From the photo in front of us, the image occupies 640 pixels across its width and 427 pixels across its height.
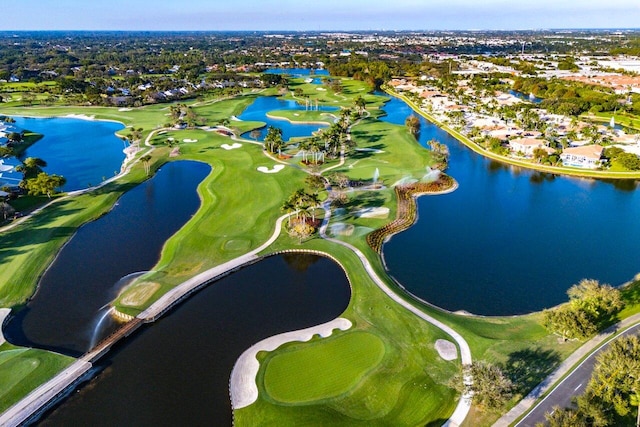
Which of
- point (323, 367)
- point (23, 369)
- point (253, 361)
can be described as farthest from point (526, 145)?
point (23, 369)

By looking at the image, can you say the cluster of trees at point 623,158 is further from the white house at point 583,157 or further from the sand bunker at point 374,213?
the sand bunker at point 374,213

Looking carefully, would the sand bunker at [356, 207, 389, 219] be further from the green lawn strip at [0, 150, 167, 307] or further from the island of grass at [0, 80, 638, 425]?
the green lawn strip at [0, 150, 167, 307]

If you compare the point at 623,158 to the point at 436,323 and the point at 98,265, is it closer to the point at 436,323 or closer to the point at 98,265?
the point at 436,323

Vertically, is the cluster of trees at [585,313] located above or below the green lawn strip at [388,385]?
above

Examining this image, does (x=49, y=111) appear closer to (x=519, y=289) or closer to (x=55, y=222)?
(x=55, y=222)

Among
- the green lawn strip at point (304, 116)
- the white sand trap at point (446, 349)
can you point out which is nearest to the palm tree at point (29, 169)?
the green lawn strip at point (304, 116)

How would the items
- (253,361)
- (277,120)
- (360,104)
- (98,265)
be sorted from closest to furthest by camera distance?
(253,361) < (98,265) < (360,104) < (277,120)

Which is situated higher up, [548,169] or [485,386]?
[485,386]
